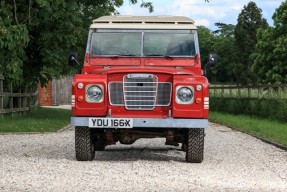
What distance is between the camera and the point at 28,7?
22828 mm

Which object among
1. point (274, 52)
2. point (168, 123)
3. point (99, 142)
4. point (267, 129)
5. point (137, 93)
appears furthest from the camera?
point (274, 52)

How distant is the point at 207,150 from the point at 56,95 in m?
36.5

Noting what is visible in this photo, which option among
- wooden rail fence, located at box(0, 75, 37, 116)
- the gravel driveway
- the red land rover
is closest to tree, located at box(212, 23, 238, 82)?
wooden rail fence, located at box(0, 75, 37, 116)

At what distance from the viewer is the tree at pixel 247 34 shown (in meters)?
90.1

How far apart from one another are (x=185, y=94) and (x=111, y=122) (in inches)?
51.9

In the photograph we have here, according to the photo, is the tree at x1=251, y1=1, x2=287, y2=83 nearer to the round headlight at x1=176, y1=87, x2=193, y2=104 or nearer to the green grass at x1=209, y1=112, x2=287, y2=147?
the green grass at x1=209, y1=112, x2=287, y2=147

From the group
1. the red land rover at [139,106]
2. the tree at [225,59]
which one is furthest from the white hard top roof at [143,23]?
the tree at [225,59]

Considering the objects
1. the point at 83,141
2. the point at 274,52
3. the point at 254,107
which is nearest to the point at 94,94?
the point at 83,141

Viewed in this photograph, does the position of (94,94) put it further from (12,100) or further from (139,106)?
(12,100)

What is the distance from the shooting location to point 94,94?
11172mm

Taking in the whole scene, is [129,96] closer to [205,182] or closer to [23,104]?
[205,182]

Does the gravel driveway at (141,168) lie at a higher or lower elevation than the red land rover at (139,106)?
lower

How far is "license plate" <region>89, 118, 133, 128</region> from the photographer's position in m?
11.0

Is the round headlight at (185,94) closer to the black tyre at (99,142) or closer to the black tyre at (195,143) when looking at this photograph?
the black tyre at (195,143)
